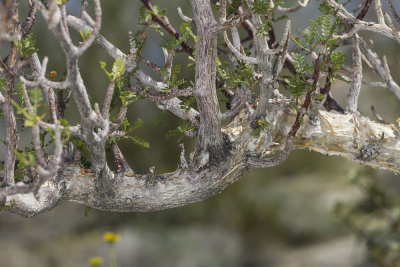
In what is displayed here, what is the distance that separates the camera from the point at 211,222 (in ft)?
15.1

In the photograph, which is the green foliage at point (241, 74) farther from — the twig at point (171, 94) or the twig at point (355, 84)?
the twig at point (355, 84)

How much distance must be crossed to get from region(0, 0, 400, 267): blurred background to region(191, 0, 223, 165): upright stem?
3.05m

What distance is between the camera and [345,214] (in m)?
2.23

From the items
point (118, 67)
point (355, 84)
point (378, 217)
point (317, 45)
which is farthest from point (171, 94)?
point (378, 217)

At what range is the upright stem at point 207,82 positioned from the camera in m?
0.81

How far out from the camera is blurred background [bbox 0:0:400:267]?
4172 mm

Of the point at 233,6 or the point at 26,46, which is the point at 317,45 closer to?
the point at 233,6

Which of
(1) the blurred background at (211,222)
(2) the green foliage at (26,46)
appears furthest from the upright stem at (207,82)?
(1) the blurred background at (211,222)

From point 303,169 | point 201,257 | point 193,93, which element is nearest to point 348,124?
point 193,93

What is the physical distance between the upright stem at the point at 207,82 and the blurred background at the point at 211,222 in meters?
3.05

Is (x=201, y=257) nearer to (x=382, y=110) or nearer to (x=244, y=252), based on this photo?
(x=244, y=252)

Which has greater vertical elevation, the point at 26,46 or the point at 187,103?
the point at 26,46

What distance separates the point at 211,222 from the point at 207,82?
3881 mm

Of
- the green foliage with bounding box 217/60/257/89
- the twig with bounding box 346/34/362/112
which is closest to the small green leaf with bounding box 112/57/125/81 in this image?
the green foliage with bounding box 217/60/257/89
